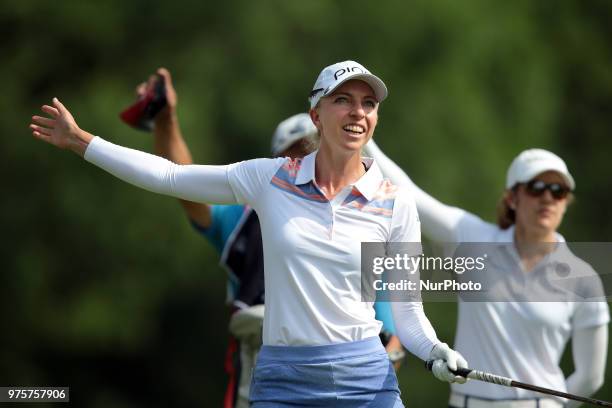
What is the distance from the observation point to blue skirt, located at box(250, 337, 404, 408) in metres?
4.34

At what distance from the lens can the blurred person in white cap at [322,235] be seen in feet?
14.3

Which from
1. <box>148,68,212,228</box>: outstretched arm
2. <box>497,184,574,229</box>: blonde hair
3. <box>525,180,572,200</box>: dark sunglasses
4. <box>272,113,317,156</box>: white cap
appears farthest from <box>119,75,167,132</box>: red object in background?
<box>525,180,572,200</box>: dark sunglasses

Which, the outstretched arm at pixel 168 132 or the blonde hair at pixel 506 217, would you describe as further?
the outstretched arm at pixel 168 132

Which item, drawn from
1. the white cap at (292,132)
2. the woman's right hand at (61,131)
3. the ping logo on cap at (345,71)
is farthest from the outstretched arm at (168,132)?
the ping logo on cap at (345,71)

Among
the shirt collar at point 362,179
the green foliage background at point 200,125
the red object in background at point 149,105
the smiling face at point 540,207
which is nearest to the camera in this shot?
the shirt collar at point 362,179

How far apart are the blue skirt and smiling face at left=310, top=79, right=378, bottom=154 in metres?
0.69

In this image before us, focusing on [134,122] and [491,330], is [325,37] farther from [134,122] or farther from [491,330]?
[491,330]

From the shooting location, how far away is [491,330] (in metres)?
5.93

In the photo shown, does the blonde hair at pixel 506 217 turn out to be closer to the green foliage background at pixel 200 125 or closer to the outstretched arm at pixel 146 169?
the outstretched arm at pixel 146 169

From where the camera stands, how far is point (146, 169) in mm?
4605

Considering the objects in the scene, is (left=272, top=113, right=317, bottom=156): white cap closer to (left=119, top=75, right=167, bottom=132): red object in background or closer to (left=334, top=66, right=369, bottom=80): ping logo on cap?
(left=119, top=75, right=167, bottom=132): red object in background

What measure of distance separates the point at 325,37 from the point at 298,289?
7850 mm

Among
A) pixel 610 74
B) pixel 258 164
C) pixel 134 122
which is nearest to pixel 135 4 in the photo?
pixel 610 74

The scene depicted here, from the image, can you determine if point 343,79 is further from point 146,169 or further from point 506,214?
point 506,214
